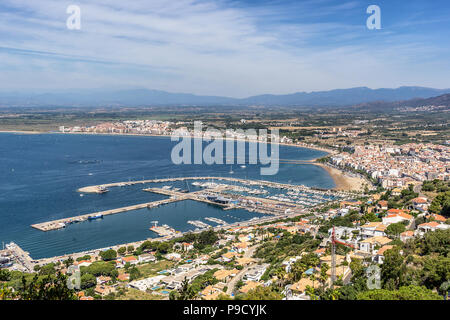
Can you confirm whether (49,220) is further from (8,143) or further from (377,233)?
(8,143)

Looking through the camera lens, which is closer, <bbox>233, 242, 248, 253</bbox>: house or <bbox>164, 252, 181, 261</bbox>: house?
<bbox>164, 252, 181, 261</bbox>: house

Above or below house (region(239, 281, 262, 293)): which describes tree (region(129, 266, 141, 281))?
below

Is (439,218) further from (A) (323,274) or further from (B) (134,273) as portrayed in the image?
(B) (134,273)

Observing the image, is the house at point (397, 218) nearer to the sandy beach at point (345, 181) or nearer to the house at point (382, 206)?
the house at point (382, 206)

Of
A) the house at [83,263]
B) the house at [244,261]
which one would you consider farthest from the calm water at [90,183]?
the house at [244,261]

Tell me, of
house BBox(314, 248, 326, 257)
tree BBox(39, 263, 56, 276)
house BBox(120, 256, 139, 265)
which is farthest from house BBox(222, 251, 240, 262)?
tree BBox(39, 263, 56, 276)

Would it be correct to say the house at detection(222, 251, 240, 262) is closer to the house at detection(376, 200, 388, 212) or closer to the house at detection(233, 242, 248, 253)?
A: the house at detection(233, 242, 248, 253)
